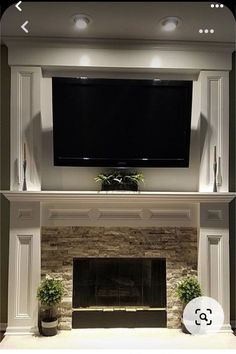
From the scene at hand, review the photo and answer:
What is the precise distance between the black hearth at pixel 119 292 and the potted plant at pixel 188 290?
0.20m

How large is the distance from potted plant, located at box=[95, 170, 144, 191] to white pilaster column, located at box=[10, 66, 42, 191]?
0.55 m

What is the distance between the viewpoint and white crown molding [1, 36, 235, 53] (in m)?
2.92

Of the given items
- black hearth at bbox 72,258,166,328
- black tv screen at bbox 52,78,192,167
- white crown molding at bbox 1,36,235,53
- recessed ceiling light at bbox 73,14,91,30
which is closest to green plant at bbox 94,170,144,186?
black tv screen at bbox 52,78,192,167

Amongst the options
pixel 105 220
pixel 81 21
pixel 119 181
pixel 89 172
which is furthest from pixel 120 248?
pixel 81 21

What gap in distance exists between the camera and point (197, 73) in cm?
308

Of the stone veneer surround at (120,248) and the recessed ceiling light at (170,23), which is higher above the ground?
the recessed ceiling light at (170,23)

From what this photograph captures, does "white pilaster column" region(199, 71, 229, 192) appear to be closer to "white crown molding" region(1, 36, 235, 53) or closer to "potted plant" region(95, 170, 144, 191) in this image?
"white crown molding" region(1, 36, 235, 53)

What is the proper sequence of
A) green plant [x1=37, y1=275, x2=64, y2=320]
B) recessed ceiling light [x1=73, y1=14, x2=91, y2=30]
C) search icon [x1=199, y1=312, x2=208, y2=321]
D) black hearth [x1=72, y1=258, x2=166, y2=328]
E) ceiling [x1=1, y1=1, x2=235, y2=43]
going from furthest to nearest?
black hearth [x1=72, y1=258, x2=166, y2=328]
search icon [x1=199, y1=312, x2=208, y2=321]
green plant [x1=37, y1=275, x2=64, y2=320]
recessed ceiling light [x1=73, y1=14, x2=91, y2=30]
ceiling [x1=1, y1=1, x2=235, y2=43]

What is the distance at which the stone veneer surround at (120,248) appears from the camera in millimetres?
2990

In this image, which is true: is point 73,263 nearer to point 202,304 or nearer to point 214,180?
point 202,304

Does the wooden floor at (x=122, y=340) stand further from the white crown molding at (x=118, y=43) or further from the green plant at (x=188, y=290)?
the white crown molding at (x=118, y=43)

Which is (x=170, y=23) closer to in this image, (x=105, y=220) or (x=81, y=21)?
(x=81, y=21)

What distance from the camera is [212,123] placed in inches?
119

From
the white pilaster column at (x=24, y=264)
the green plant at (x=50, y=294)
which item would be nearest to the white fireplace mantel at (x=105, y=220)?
the white pilaster column at (x=24, y=264)
